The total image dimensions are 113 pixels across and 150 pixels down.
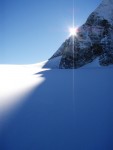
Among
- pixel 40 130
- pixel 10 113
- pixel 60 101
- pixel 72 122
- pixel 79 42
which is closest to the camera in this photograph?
pixel 40 130

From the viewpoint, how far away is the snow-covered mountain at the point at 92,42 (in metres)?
17.8

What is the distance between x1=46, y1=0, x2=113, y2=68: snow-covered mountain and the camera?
17828 mm

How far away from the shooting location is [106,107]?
2.92m

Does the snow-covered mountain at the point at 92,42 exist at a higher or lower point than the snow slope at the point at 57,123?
higher

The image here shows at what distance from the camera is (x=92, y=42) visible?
18.5m

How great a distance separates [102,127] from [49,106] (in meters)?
1.00

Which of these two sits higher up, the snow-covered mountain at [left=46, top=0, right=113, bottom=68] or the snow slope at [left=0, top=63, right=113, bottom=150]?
the snow-covered mountain at [left=46, top=0, right=113, bottom=68]

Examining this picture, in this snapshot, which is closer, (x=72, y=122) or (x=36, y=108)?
(x=72, y=122)

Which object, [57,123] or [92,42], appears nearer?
[57,123]

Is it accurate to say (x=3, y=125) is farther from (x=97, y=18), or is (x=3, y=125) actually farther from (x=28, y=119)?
(x=97, y=18)

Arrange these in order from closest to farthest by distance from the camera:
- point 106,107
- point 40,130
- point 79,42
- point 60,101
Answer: point 40,130 < point 106,107 < point 60,101 < point 79,42

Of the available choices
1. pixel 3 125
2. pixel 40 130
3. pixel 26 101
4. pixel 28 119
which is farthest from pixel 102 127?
pixel 26 101

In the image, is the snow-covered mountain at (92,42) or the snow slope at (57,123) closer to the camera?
the snow slope at (57,123)

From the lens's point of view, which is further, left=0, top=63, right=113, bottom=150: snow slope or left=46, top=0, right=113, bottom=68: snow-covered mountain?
left=46, top=0, right=113, bottom=68: snow-covered mountain
